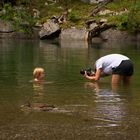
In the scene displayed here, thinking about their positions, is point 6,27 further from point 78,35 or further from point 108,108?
point 108,108

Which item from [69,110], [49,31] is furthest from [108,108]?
[49,31]

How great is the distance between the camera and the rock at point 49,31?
202 ft

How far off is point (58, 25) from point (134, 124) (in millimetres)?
53381

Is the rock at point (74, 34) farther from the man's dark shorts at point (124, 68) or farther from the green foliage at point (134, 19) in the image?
the man's dark shorts at point (124, 68)

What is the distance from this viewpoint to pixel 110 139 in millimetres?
8680

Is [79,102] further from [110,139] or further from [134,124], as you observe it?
[110,139]

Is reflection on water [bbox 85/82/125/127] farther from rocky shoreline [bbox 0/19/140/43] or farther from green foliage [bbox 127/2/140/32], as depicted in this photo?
green foliage [bbox 127/2/140/32]

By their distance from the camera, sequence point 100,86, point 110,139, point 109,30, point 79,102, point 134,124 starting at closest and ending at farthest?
1. point 110,139
2. point 134,124
3. point 79,102
4. point 100,86
5. point 109,30

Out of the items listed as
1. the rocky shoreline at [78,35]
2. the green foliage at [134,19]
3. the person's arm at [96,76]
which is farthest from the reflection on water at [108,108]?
the green foliage at [134,19]

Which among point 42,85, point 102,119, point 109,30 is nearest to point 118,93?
point 42,85

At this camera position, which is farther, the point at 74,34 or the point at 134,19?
the point at 134,19

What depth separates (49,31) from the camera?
61875 millimetres

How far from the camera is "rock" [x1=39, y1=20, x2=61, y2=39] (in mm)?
61719

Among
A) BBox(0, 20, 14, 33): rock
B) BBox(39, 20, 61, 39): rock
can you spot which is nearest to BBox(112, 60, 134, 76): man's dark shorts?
BBox(39, 20, 61, 39): rock
